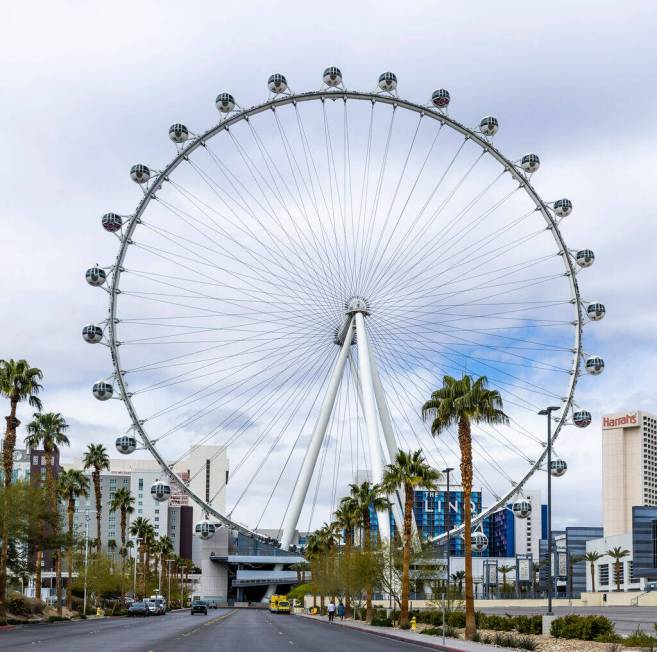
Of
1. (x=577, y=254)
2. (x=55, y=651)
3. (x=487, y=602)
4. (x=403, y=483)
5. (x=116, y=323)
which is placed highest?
(x=577, y=254)

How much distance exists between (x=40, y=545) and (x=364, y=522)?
2691 centimetres

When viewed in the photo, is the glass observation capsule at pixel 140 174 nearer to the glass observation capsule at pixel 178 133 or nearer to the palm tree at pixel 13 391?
the glass observation capsule at pixel 178 133

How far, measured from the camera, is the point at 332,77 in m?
64.6

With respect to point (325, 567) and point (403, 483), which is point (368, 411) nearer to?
point (403, 483)

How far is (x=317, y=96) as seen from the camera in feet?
217

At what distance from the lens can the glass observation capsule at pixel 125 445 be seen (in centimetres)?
6325

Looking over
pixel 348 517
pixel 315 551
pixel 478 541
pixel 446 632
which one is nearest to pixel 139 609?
pixel 348 517

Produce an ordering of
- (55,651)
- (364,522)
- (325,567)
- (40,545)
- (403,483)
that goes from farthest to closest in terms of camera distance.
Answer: (325,567), (364,522), (40,545), (403,483), (55,651)

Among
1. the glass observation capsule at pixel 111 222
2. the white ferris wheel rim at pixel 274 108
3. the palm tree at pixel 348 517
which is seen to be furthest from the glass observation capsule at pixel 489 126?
the palm tree at pixel 348 517

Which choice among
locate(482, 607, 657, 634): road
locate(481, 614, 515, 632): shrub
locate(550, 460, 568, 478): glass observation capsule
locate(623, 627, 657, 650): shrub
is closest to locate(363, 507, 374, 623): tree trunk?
locate(482, 607, 657, 634): road

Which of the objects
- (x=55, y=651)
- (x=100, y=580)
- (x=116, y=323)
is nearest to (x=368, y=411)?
(x=116, y=323)

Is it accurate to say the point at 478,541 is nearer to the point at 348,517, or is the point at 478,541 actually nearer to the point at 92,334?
the point at 92,334

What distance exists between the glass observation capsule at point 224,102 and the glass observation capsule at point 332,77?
5885 mm

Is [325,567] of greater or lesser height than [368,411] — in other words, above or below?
below
